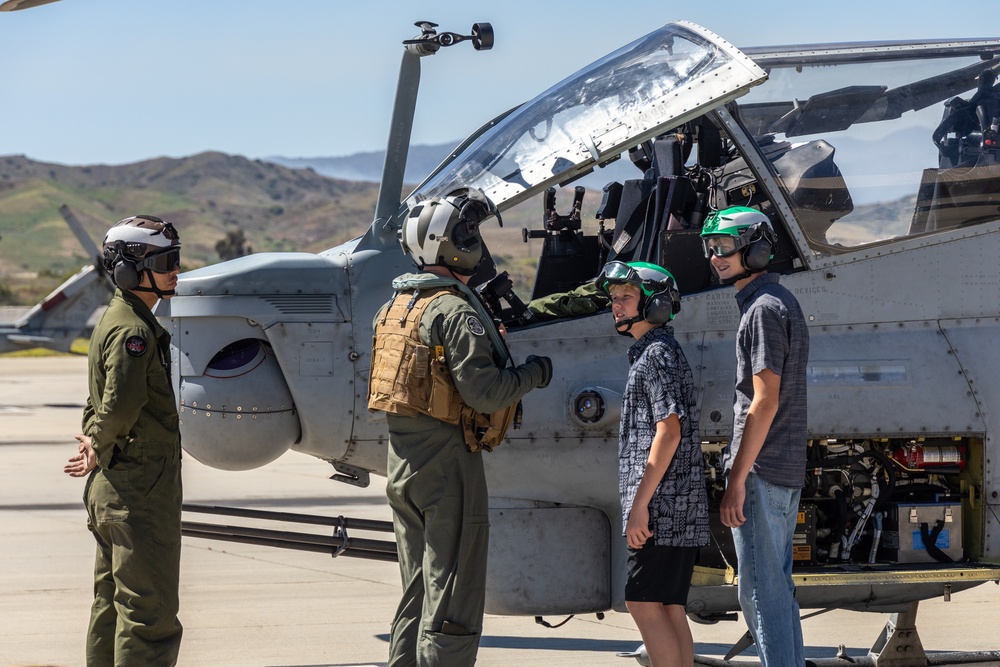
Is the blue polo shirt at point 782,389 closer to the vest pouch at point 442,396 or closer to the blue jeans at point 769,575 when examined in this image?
the blue jeans at point 769,575

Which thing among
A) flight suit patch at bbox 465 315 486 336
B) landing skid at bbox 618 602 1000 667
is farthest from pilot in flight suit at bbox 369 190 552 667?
landing skid at bbox 618 602 1000 667

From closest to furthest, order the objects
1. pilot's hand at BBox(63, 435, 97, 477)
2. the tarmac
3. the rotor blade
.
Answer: pilot's hand at BBox(63, 435, 97, 477) → the tarmac → the rotor blade

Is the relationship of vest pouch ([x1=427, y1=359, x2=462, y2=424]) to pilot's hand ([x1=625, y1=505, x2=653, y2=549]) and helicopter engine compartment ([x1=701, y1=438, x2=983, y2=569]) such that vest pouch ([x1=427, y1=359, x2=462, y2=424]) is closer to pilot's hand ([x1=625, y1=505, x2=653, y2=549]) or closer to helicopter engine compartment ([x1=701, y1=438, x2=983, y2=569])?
pilot's hand ([x1=625, y1=505, x2=653, y2=549])

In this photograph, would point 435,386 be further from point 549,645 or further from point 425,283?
point 549,645

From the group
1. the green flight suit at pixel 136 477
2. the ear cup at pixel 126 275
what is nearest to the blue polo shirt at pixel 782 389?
the green flight suit at pixel 136 477

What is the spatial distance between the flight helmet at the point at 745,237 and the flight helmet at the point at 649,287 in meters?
0.23

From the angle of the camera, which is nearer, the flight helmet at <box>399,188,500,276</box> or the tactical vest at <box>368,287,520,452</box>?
the tactical vest at <box>368,287,520,452</box>

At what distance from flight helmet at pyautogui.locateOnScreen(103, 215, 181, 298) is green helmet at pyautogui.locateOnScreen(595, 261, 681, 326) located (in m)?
1.65

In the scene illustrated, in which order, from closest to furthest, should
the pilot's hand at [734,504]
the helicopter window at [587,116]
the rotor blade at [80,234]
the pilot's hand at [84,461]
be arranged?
the pilot's hand at [734,504] < the pilot's hand at [84,461] < the helicopter window at [587,116] < the rotor blade at [80,234]

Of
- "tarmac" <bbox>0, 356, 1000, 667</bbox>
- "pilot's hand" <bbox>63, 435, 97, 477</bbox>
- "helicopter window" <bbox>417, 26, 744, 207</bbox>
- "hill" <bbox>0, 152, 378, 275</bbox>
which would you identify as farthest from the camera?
"hill" <bbox>0, 152, 378, 275</bbox>

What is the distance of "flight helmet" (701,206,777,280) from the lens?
449 cm

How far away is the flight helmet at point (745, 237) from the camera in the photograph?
4488 mm

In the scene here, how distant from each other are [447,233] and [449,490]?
939mm

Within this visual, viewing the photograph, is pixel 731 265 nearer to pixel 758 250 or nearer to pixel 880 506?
pixel 758 250
